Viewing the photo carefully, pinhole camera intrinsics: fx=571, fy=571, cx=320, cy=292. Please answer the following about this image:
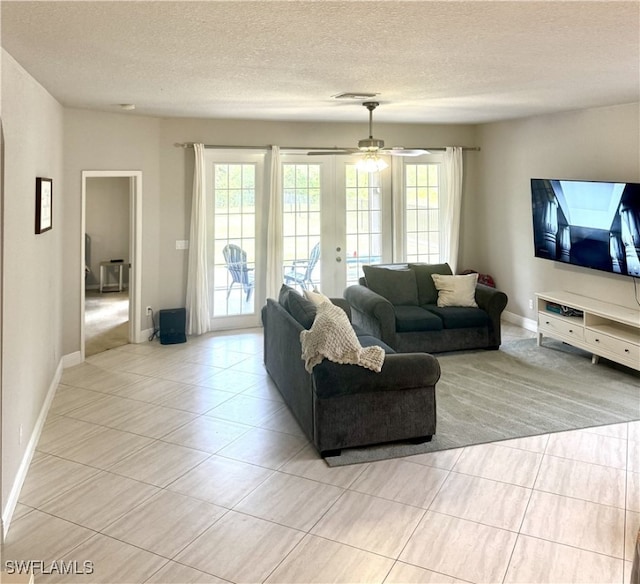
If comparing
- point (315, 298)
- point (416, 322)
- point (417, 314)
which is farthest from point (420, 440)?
point (417, 314)

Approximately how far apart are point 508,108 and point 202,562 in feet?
17.3

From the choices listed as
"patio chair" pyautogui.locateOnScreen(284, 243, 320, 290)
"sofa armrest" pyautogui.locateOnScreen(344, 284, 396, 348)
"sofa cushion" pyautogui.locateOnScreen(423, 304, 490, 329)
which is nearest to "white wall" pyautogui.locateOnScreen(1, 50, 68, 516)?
"sofa armrest" pyautogui.locateOnScreen(344, 284, 396, 348)

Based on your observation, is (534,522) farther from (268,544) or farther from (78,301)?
(78,301)

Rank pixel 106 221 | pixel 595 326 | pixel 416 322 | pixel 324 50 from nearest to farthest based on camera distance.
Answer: pixel 324 50 → pixel 595 326 → pixel 416 322 → pixel 106 221

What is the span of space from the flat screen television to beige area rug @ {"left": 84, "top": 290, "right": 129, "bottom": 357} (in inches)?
206

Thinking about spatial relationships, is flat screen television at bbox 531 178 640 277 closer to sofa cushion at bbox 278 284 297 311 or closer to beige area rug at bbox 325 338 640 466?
beige area rug at bbox 325 338 640 466

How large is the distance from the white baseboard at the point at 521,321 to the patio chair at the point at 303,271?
2.74m

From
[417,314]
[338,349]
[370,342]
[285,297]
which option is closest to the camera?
[338,349]

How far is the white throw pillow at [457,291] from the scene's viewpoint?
6.65 m

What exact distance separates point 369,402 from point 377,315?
2211 millimetres

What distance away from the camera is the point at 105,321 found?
820 centimetres

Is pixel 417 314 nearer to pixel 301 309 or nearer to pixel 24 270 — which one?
pixel 301 309

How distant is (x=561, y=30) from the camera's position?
2898mm

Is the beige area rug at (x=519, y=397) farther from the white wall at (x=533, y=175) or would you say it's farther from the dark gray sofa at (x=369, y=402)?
the white wall at (x=533, y=175)
